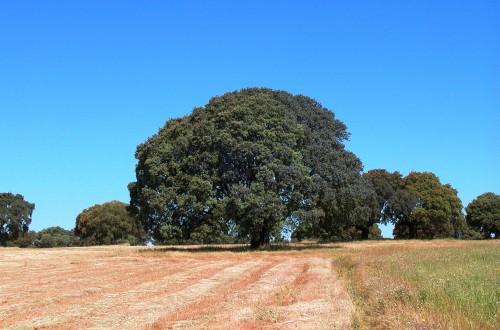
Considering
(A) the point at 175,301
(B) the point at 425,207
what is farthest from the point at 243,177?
(B) the point at 425,207

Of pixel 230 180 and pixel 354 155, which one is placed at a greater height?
pixel 354 155

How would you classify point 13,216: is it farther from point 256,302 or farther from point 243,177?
point 256,302

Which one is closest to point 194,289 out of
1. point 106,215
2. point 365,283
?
point 365,283

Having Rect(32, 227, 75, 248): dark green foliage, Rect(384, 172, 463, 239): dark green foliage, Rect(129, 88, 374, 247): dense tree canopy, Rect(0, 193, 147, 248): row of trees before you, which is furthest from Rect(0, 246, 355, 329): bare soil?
Rect(32, 227, 75, 248): dark green foliage

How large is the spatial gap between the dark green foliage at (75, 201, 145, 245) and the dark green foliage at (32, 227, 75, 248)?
4551 mm

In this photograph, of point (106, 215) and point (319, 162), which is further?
point (106, 215)

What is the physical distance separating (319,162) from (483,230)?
5441 centimetres

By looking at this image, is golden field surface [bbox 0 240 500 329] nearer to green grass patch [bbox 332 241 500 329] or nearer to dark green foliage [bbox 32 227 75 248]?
green grass patch [bbox 332 241 500 329]

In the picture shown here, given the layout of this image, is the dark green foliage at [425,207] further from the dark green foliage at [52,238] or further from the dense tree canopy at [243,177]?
the dark green foliage at [52,238]

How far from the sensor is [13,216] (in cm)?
7662

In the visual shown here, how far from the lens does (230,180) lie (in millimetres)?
41500

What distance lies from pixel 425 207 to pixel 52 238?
65.8 metres

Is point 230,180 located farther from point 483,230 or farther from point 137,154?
point 483,230

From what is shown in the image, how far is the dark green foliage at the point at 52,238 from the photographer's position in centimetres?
8575
